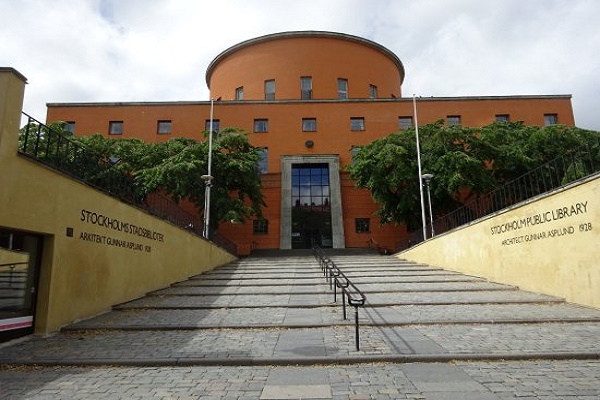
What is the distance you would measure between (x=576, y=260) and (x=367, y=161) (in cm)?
1736

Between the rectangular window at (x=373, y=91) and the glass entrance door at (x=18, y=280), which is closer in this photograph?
the glass entrance door at (x=18, y=280)

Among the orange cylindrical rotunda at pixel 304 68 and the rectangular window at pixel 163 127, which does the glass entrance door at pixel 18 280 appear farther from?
the orange cylindrical rotunda at pixel 304 68

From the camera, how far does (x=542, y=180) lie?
11375 millimetres

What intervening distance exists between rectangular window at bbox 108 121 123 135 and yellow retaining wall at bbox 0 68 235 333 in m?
23.8

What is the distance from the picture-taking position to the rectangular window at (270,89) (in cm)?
3712

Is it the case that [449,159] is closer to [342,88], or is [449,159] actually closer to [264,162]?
[264,162]

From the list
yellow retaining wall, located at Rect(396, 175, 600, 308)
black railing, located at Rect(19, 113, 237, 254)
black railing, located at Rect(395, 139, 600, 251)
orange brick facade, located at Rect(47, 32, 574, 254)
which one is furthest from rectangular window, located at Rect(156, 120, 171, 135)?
yellow retaining wall, located at Rect(396, 175, 600, 308)

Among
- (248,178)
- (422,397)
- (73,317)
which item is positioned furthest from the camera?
(248,178)

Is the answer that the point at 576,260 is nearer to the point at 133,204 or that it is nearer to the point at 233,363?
the point at 233,363

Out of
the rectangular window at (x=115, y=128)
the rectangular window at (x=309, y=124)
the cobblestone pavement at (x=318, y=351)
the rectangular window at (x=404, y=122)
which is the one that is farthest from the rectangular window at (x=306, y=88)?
the cobblestone pavement at (x=318, y=351)

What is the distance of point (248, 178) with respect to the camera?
86.7 ft

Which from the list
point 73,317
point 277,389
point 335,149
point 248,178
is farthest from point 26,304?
point 335,149

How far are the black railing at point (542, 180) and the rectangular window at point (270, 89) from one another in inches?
932

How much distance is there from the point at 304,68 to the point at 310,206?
12.5m
